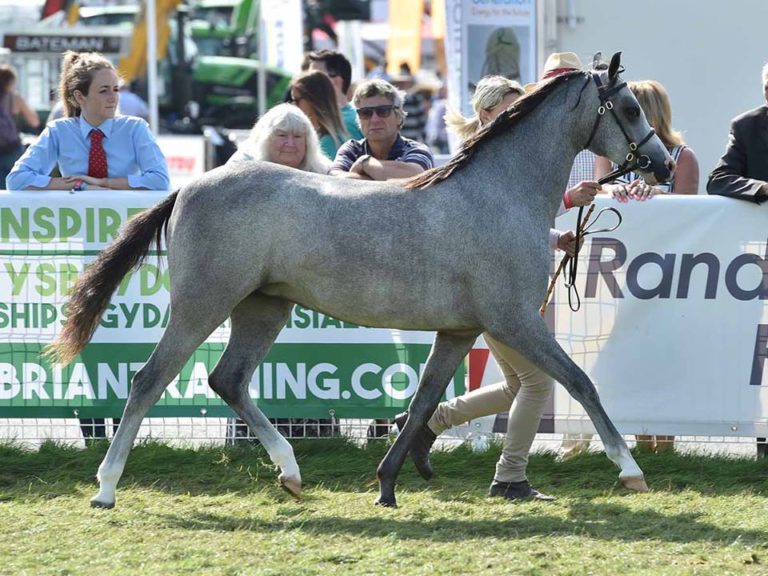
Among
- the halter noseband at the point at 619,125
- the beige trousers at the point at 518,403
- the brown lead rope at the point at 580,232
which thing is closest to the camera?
the halter noseband at the point at 619,125

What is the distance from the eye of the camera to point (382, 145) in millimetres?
7070

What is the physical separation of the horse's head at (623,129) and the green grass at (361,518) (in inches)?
59.9

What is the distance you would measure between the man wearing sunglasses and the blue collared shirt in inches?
42.4

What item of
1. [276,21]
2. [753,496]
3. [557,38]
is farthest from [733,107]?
[276,21]

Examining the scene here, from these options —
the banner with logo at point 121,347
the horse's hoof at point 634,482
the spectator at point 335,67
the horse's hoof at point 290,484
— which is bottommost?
the horse's hoof at point 290,484

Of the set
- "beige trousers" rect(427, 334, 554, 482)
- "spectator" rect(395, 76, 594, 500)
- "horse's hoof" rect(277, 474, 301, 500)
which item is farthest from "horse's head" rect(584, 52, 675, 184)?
"horse's hoof" rect(277, 474, 301, 500)

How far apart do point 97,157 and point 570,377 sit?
10.3ft

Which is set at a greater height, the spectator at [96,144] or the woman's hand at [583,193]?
the spectator at [96,144]

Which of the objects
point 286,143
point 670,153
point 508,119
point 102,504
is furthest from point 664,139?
point 102,504

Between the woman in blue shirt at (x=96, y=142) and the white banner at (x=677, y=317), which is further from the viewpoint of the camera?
the woman in blue shirt at (x=96, y=142)

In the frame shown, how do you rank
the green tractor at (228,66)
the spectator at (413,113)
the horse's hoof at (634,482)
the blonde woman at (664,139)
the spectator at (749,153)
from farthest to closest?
the green tractor at (228,66) → the spectator at (413,113) → the blonde woman at (664,139) → the spectator at (749,153) → the horse's hoof at (634,482)

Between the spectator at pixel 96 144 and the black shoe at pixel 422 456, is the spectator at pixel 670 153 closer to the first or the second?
the black shoe at pixel 422 456

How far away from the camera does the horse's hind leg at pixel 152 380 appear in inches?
235

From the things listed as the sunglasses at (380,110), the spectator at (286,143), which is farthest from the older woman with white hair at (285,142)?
the sunglasses at (380,110)
